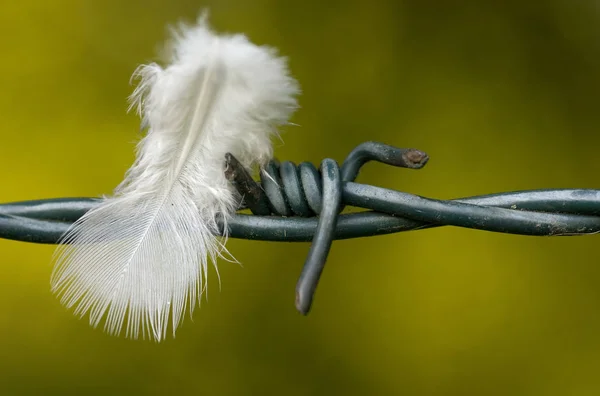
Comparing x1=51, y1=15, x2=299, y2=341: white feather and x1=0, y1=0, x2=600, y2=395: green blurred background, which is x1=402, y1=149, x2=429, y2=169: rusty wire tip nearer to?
x1=51, y1=15, x2=299, y2=341: white feather

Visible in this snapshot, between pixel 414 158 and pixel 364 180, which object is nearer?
pixel 414 158

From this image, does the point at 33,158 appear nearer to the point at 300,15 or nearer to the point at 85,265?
the point at 300,15

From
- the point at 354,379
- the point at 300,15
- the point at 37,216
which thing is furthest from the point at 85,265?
the point at 300,15

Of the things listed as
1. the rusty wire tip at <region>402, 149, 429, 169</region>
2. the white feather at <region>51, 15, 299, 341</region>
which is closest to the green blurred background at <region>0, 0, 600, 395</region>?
the white feather at <region>51, 15, 299, 341</region>

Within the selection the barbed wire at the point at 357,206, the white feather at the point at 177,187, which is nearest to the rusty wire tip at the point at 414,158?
the barbed wire at the point at 357,206

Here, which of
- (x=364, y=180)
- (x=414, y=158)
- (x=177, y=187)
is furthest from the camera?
(x=364, y=180)

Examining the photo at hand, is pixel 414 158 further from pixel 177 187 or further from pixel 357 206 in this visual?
pixel 177 187

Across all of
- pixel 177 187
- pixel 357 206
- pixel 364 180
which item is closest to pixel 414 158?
pixel 357 206
